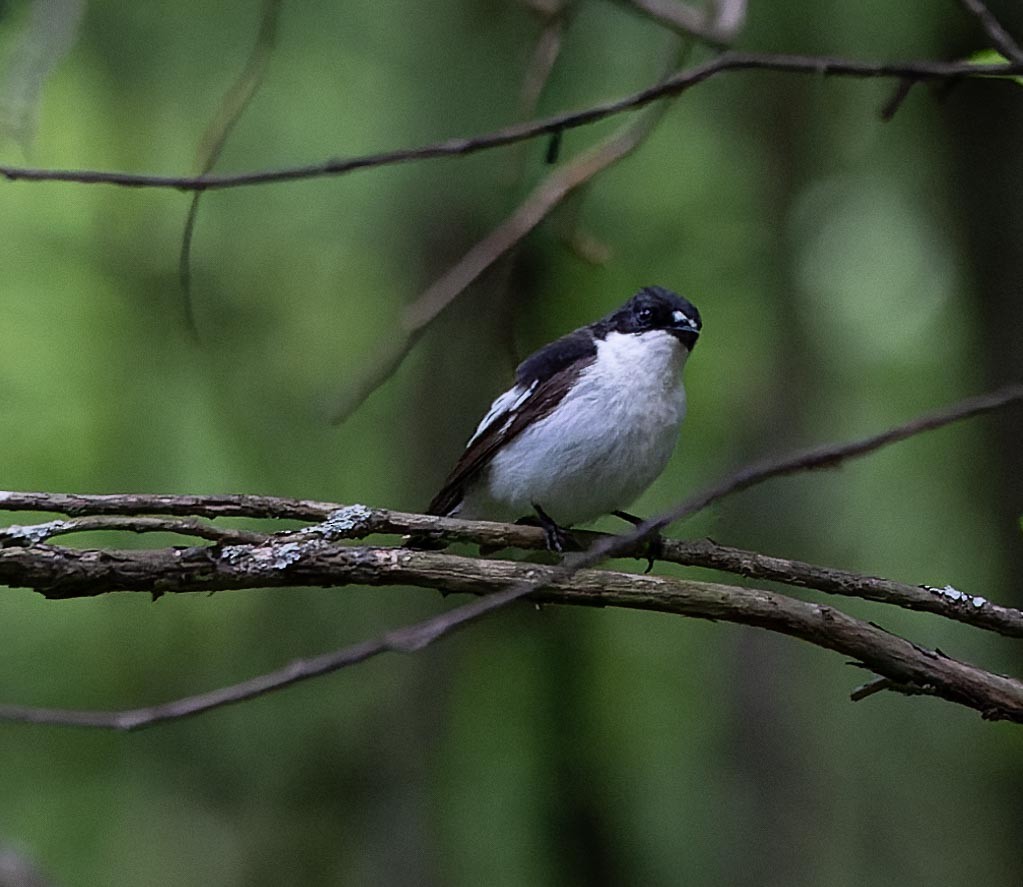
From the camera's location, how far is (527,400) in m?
4.61

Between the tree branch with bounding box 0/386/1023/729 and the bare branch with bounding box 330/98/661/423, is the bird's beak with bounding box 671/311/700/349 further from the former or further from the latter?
the tree branch with bounding box 0/386/1023/729

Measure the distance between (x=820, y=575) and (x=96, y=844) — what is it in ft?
20.2

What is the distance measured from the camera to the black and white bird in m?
4.33

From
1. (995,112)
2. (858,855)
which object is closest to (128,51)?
(995,112)

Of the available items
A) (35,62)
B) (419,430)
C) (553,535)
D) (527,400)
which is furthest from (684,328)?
(419,430)

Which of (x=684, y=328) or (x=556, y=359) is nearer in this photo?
(x=684, y=328)

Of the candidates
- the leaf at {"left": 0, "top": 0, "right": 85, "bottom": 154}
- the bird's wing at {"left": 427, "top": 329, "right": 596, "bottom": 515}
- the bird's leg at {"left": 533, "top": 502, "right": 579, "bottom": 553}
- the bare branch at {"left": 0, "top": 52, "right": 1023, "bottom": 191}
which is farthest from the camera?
the bird's wing at {"left": 427, "top": 329, "right": 596, "bottom": 515}

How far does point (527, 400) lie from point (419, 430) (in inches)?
102

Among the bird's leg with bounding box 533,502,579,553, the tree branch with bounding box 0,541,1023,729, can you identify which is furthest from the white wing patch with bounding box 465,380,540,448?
the tree branch with bounding box 0,541,1023,729

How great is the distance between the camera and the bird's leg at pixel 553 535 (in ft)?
11.5

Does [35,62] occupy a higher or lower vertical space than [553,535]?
higher

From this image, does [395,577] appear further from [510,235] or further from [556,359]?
[556,359]

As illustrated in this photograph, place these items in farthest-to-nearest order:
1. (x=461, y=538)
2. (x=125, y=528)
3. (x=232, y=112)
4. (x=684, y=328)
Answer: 1. (x=684, y=328)
2. (x=232, y=112)
3. (x=461, y=538)
4. (x=125, y=528)

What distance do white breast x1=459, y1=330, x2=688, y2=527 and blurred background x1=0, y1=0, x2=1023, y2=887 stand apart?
7.65ft
